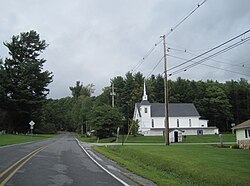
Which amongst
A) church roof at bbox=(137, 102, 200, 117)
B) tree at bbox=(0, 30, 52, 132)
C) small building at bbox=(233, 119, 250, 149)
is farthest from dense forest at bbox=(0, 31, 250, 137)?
small building at bbox=(233, 119, 250, 149)

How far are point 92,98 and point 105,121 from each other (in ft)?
187

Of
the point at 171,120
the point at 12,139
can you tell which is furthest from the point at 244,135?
the point at 171,120

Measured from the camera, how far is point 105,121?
2167 inches

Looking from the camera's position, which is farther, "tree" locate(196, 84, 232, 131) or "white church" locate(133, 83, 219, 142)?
"tree" locate(196, 84, 232, 131)

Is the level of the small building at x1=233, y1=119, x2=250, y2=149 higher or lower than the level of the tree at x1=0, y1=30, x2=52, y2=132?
lower

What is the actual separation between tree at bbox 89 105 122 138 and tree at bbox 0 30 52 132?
14002mm

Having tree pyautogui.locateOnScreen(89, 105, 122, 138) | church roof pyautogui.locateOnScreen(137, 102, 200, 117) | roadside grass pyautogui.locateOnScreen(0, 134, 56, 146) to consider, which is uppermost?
church roof pyautogui.locateOnScreen(137, 102, 200, 117)

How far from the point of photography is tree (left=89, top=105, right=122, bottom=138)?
181 ft

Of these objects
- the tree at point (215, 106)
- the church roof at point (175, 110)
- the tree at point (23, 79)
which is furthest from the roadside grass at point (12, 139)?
the tree at point (215, 106)

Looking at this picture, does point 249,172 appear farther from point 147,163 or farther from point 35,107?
point 35,107

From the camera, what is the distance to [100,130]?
184 feet

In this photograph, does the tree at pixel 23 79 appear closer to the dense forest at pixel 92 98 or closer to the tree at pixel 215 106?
the dense forest at pixel 92 98

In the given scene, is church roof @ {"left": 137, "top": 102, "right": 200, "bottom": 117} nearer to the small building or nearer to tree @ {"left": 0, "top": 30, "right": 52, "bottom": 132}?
tree @ {"left": 0, "top": 30, "right": 52, "bottom": 132}

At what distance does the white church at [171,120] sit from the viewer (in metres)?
75.8
